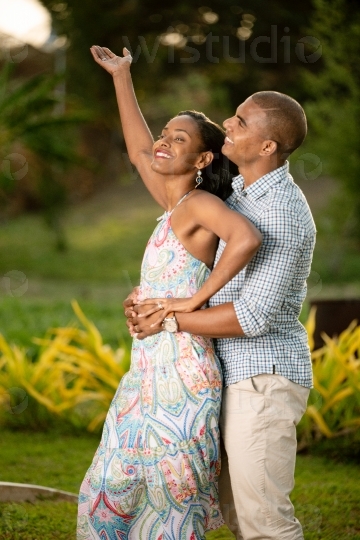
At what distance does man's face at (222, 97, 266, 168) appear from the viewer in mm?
2256

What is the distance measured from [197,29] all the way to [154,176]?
33.5ft

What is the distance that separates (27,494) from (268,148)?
6.13 ft

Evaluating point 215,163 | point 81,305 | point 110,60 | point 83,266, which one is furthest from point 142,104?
point 215,163

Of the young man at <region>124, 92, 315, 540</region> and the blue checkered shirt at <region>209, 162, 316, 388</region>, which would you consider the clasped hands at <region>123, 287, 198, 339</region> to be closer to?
the young man at <region>124, 92, 315, 540</region>

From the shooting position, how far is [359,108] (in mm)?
11086

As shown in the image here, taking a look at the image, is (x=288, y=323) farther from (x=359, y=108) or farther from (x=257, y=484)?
(x=359, y=108)

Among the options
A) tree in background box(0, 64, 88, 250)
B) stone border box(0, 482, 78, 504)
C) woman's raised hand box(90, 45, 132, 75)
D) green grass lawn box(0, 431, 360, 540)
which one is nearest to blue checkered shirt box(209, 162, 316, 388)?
woman's raised hand box(90, 45, 132, 75)

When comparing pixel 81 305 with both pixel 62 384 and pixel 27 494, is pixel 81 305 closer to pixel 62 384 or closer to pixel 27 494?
pixel 62 384

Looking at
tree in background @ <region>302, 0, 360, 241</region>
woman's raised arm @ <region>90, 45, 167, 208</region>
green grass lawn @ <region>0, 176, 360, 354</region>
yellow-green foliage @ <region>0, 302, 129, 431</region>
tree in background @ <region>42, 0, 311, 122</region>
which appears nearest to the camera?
woman's raised arm @ <region>90, 45, 167, 208</region>

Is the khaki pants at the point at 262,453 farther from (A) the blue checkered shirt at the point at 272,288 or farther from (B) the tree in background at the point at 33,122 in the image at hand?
(B) the tree in background at the point at 33,122

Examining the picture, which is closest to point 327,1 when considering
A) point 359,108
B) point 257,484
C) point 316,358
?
point 359,108

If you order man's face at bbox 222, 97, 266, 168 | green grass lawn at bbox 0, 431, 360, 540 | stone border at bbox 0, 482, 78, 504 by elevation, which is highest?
man's face at bbox 222, 97, 266, 168

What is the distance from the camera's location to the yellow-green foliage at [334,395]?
14.3ft

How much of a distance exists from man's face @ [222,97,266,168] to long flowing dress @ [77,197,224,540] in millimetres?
295
